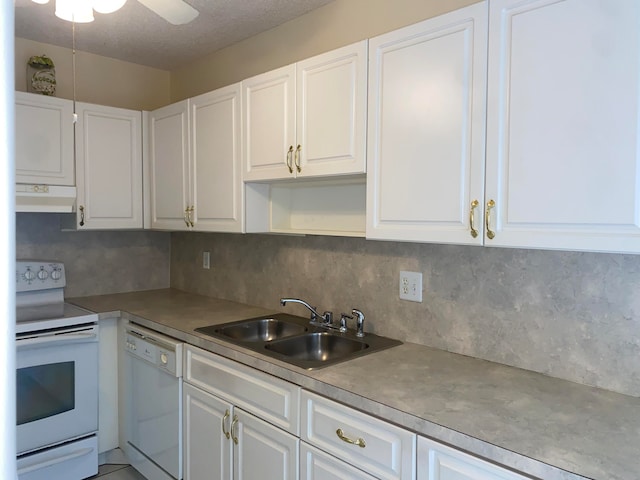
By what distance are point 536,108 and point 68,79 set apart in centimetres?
290

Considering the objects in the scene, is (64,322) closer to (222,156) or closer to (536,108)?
(222,156)

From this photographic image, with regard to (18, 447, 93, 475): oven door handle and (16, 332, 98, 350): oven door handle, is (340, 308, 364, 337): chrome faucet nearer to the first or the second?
(16, 332, 98, 350): oven door handle

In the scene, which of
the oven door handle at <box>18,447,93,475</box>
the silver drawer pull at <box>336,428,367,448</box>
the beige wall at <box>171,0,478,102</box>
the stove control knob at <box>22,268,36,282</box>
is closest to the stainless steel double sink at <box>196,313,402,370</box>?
the silver drawer pull at <box>336,428,367,448</box>

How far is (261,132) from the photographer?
89.0 inches

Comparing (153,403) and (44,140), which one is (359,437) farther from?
(44,140)

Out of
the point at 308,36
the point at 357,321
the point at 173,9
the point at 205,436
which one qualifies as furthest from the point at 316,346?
the point at 308,36

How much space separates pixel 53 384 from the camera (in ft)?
8.07

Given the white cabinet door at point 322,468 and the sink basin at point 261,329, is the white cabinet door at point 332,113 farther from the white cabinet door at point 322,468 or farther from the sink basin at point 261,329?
the white cabinet door at point 322,468

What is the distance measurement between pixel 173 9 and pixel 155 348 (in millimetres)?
1603

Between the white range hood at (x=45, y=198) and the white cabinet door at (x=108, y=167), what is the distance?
12 centimetres

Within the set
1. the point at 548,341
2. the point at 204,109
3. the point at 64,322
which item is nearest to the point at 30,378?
the point at 64,322

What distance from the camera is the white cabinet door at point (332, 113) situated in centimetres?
182

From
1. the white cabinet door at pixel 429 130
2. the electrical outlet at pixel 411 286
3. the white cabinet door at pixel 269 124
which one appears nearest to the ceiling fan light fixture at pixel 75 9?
the white cabinet door at pixel 269 124

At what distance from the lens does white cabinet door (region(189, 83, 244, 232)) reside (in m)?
2.43
